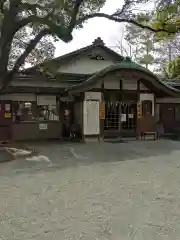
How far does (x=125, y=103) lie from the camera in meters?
17.6

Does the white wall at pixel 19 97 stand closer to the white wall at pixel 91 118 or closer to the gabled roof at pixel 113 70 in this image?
the gabled roof at pixel 113 70

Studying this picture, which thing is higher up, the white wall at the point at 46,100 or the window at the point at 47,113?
the white wall at the point at 46,100

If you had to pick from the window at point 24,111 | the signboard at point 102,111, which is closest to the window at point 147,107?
the signboard at point 102,111

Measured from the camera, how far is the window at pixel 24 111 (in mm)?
16766

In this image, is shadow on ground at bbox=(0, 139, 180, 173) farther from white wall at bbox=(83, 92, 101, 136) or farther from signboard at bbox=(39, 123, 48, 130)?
signboard at bbox=(39, 123, 48, 130)

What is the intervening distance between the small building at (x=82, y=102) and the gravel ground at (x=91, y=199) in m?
5.38

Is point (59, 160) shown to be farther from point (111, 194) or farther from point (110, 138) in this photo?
point (110, 138)

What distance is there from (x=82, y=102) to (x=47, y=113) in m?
2.40

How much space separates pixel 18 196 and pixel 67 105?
1202 cm

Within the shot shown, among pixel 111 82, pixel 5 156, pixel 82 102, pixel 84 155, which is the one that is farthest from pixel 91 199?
pixel 111 82

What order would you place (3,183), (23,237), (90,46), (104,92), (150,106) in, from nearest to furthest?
(23,237), (3,183), (104,92), (150,106), (90,46)

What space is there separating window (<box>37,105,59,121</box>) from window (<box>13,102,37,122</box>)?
0.34 meters

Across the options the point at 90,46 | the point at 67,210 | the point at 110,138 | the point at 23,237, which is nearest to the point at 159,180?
the point at 67,210

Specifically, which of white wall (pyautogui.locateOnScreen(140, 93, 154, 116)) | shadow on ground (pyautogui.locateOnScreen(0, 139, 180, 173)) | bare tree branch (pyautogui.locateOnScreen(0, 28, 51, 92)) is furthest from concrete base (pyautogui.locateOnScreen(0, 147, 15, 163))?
white wall (pyautogui.locateOnScreen(140, 93, 154, 116))
